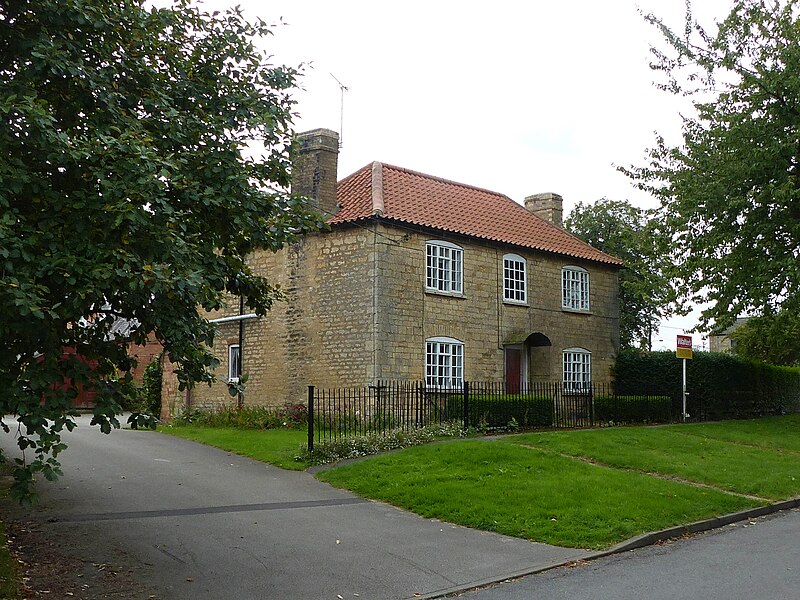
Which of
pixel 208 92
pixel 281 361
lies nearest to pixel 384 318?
pixel 281 361

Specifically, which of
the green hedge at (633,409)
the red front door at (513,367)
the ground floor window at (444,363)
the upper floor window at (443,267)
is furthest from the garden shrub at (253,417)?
the green hedge at (633,409)

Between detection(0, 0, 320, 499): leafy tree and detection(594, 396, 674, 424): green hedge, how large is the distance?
52.8 feet

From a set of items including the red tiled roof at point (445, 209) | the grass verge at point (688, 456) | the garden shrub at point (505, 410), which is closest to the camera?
→ the grass verge at point (688, 456)

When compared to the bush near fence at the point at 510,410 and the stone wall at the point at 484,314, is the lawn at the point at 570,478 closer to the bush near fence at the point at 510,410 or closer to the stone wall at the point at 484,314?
the bush near fence at the point at 510,410

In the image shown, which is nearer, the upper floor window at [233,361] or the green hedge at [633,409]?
the green hedge at [633,409]

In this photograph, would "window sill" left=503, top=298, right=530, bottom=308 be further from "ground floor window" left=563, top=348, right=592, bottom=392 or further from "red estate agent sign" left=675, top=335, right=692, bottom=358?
"red estate agent sign" left=675, top=335, right=692, bottom=358

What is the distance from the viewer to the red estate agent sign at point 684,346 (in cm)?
2469

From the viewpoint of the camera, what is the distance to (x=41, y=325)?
708 centimetres

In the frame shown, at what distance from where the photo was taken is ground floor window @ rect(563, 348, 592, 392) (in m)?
27.3

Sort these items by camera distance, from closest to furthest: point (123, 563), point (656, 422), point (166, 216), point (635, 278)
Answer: point (166, 216) < point (123, 563) < point (656, 422) < point (635, 278)

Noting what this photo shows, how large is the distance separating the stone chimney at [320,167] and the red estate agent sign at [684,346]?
1085 centimetres

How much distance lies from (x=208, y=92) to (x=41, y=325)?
4004 millimetres

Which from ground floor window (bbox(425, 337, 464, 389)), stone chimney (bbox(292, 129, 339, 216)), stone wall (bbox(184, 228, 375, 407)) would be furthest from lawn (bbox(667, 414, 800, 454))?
stone chimney (bbox(292, 129, 339, 216))

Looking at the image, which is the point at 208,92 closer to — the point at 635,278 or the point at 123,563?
the point at 123,563
